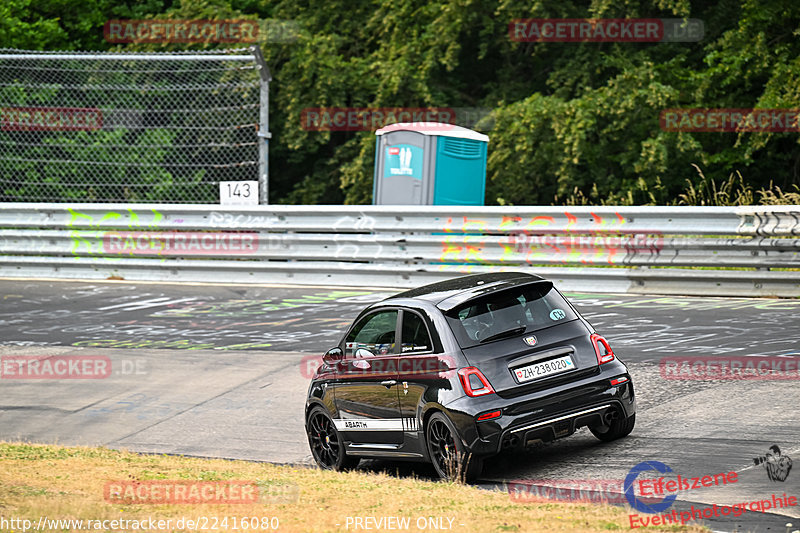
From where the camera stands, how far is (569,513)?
612cm

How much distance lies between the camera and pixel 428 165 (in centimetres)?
1719

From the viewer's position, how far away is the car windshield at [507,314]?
791cm

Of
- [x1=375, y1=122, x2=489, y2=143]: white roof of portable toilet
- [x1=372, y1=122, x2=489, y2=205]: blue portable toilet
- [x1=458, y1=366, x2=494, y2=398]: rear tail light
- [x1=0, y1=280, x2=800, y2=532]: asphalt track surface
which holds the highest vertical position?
[x1=375, y1=122, x2=489, y2=143]: white roof of portable toilet

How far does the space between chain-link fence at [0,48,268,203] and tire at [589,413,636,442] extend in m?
9.53

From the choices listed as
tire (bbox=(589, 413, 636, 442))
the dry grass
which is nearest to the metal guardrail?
tire (bbox=(589, 413, 636, 442))

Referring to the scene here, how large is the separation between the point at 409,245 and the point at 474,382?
28.5 feet

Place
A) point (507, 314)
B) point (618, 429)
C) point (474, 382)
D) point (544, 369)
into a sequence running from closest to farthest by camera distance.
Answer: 1. point (474, 382)
2. point (544, 369)
3. point (507, 314)
4. point (618, 429)

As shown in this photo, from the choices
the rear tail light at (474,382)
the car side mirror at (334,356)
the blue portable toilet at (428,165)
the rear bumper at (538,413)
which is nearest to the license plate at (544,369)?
the rear bumper at (538,413)

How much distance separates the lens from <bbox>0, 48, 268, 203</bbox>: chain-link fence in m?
19.3

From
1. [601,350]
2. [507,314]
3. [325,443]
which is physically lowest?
[325,443]

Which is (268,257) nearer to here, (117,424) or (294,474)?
(117,424)

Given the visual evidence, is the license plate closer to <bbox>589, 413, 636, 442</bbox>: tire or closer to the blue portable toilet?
<bbox>589, 413, 636, 442</bbox>: tire

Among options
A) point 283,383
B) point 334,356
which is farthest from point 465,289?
point 283,383

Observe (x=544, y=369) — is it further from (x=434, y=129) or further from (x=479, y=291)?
(x=434, y=129)
